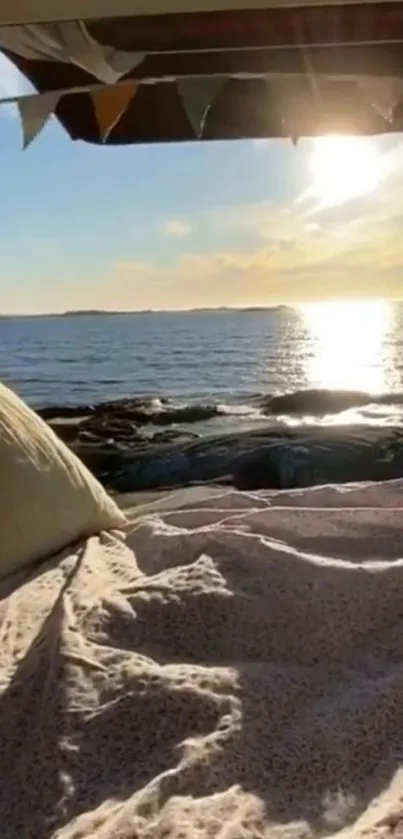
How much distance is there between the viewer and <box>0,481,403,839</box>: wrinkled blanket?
90 centimetres

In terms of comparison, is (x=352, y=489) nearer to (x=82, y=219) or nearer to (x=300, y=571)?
(x=300, y=571)

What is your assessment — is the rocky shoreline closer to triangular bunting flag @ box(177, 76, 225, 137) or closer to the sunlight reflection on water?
triangular bunting flag @ box(177, 76, 225, 137)

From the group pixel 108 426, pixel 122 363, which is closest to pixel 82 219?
pixel 122 363

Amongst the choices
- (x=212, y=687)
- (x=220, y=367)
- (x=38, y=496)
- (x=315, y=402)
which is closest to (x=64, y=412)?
(x=315, y=402)

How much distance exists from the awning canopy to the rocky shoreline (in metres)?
2.52

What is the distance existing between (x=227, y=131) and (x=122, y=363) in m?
18.1

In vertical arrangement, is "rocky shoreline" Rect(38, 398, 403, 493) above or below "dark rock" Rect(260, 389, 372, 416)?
below

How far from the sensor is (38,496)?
177cm

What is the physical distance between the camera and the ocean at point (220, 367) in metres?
10.7

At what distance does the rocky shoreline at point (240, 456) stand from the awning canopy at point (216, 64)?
2522 millimetres

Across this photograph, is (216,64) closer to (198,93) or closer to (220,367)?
(198,93)

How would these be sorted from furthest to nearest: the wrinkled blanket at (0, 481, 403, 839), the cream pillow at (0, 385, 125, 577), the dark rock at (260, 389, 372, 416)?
the dark rock at (260, 389, 372, 416) < the cream pillow at (0, 385, 125, 577) < the wrinkled blanket at (0, 481, 403, 839)

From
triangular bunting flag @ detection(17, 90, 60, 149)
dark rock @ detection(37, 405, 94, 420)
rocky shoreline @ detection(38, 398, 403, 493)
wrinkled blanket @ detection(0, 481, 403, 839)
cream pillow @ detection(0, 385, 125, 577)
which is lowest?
rocky shoreline @ detection(38, 398, 403, 493)

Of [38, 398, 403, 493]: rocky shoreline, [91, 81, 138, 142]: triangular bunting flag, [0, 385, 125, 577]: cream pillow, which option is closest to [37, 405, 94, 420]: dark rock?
[38, 398, 403, 493]: rocky shoreline
